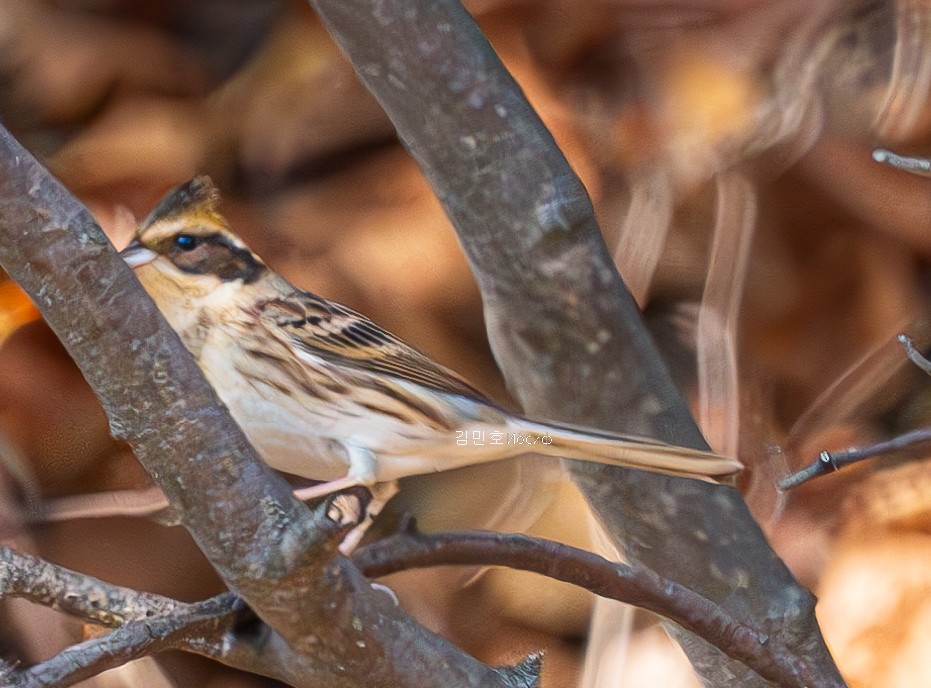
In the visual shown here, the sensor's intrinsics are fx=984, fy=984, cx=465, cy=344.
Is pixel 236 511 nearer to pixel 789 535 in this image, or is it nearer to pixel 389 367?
pixel 389 367

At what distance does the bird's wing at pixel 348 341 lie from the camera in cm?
52

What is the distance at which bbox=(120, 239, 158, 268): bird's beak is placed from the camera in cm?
48

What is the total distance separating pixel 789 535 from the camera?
2.73 feet

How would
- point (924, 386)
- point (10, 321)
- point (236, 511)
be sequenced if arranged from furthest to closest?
point (924, 386), point (10, 321), point (236, 511)

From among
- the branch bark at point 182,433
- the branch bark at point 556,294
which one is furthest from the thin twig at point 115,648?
the branch bark at point 556,294

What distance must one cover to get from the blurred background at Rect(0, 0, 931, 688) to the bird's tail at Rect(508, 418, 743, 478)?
15 centimetres

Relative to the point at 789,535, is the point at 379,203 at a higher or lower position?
higher

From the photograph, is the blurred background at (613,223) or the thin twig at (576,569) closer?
the thin twig at (576,569)

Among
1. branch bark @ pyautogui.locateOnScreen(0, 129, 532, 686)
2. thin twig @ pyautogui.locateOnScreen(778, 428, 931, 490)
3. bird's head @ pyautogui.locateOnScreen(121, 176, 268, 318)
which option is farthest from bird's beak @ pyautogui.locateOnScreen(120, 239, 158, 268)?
thin twig @ pyautogui.locateOnScreen(778, 428, 931, 490)

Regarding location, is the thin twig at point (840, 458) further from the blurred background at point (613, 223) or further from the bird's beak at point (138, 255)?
the bird's beak at point (138, 255)

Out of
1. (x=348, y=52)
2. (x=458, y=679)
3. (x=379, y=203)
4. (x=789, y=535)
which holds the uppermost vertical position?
(x=348, y=52)

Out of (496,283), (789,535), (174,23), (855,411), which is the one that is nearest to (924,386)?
(855,411)

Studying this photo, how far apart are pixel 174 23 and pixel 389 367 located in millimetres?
365

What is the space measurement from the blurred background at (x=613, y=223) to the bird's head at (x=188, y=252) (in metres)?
0.16
